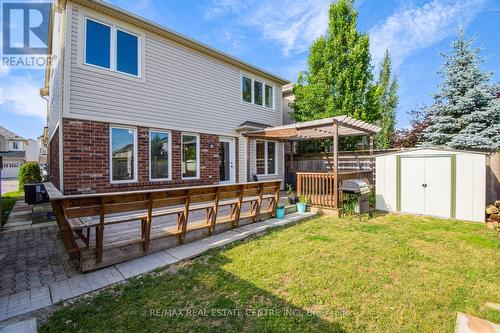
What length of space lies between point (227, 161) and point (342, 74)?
775cm

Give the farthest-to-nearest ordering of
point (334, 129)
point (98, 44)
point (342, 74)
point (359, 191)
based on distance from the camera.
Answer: point (342, 74) < point (334, 129) < point (359, 191) < point (98, 44)

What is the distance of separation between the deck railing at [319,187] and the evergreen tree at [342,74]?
5.59m

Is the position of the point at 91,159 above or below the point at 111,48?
below

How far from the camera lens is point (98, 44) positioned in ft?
22.3

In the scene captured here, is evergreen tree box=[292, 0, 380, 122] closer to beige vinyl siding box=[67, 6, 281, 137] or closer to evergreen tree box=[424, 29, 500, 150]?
evergreen tree box=[424, 29, 500, 150]

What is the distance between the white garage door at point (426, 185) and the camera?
727 centimetres

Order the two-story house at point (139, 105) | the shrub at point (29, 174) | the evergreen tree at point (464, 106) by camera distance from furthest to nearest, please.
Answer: the shrub at point (29, 174) < the evergreen tree at point (464, 106) < the two-story house at point (139, 105)

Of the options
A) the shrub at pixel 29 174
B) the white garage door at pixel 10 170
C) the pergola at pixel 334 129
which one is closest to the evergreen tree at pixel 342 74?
the pergola at pixel 334 129

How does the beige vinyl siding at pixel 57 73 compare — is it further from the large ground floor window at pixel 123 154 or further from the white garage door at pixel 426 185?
the white garage door at pixel 426 185

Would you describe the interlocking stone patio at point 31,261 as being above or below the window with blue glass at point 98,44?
below

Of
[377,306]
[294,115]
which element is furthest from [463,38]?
[377,306]

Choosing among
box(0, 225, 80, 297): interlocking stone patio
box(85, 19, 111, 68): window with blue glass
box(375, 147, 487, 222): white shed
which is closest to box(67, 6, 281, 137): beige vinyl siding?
box(85, 19, 111, 68): window with blue glass
